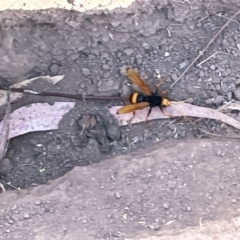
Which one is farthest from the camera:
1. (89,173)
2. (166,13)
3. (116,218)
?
(166,13)

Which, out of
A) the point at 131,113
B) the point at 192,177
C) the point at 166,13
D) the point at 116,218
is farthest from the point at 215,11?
the point at 116,218

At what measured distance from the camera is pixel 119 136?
2645mm

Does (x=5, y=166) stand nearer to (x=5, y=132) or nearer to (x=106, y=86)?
(x=5, y=132)

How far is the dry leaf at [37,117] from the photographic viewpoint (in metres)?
2.64

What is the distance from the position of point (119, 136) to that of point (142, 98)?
0.20 metres

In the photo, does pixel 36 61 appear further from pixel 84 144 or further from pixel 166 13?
pixel 166 13

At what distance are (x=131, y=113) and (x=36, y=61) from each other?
1.62ft

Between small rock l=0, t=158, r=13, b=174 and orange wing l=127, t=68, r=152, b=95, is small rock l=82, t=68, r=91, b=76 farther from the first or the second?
small rock l=0, t=158, r=13, b=174

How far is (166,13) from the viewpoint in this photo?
2.55 metres

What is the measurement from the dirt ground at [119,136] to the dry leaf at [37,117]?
3 centimetres

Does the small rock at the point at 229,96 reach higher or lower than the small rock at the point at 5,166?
higher

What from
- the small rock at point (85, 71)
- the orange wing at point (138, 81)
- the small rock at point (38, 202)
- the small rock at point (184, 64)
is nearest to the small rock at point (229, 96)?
the small rock at point (184, 64)

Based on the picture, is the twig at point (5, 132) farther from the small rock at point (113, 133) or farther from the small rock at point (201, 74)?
the small rock at point (201, 74)

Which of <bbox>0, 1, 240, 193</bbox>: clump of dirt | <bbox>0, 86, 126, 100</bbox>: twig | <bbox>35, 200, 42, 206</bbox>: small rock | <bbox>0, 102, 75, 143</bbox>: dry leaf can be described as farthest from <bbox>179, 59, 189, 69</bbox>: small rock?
<bbox>35, 200, 42, 206</bbox>: small rock
